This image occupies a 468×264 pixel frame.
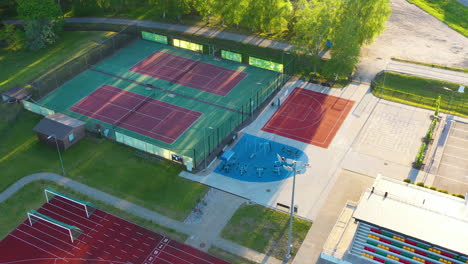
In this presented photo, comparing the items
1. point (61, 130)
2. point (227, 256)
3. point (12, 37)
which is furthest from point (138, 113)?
point (12, 37)

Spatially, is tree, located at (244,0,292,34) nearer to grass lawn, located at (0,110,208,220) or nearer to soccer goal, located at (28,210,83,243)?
grass lawn, located at (0,110,208,220)

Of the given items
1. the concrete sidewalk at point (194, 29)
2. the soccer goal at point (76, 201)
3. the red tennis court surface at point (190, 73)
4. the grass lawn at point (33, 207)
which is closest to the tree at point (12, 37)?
the concrete sidewalk at point (194, 29)

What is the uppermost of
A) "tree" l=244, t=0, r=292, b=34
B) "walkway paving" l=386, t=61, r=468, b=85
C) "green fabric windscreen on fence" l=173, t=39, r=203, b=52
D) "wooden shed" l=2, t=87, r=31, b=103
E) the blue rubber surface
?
"tree" l=244, t=0, r=292, b=34

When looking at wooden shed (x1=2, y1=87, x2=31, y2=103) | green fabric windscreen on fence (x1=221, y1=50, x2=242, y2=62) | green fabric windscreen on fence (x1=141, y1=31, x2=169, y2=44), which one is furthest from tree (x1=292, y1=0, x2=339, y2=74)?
wooden shed (x1=2, y1=87, x2=31, y2=103)

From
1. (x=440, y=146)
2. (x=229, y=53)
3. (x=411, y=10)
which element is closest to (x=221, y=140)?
(x=229, y=53)

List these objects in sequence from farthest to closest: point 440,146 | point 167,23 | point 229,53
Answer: point 167,23 → point 229,53 → point 440,146

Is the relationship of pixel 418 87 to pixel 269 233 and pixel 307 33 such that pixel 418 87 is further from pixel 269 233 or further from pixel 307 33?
pixel 269 233

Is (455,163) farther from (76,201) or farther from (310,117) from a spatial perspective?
(76,201)
